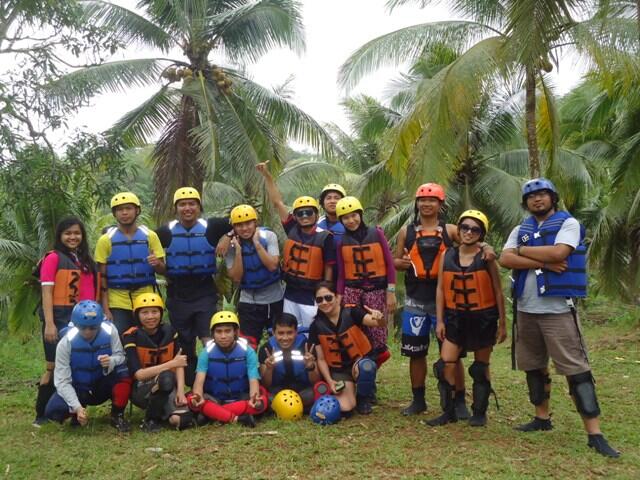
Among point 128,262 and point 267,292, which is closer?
point 128,262

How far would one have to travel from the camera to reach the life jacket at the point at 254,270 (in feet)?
23.4

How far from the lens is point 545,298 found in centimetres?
573

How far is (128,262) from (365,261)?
94.0 inches

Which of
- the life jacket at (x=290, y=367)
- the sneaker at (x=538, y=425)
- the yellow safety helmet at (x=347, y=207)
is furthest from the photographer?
the life jacket at (x=290, y=367)

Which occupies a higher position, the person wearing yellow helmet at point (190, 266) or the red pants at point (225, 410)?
the person wearing yellow helmet at point (190, 266)

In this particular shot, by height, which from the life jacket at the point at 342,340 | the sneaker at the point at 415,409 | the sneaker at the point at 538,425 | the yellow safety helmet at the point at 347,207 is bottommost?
the sneaker at the point at 538,425

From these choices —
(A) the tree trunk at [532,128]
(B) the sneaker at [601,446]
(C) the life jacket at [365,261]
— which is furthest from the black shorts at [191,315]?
(A) the tree trunk at [532,128]

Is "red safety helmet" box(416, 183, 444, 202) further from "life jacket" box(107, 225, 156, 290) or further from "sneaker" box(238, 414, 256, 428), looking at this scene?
"life jacket" box(107, 225, 156, 290)

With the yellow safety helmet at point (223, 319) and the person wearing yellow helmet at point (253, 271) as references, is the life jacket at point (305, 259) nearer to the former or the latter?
the person wearing yellow helmet at point (253, 271)

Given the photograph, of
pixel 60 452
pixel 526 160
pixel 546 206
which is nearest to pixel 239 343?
pixel 60 452

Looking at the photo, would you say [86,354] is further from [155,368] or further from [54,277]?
[54,277]

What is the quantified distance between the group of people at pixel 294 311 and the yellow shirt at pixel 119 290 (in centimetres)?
1

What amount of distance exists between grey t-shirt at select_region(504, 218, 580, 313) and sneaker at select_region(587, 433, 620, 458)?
1.07m

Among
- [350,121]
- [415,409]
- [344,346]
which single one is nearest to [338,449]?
[344,346]
